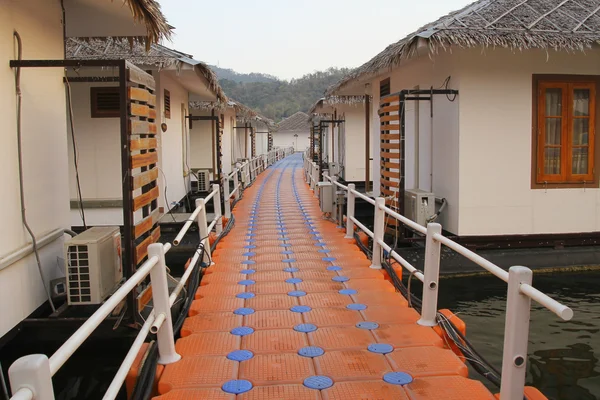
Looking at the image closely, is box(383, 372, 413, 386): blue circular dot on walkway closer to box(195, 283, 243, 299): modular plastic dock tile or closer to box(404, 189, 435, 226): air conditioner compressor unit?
box(195, 283, 243, 299): modular plastic dock tile

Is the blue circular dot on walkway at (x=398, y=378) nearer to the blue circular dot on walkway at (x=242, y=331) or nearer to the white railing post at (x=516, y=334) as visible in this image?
the white railing post at (x=516, y=334)

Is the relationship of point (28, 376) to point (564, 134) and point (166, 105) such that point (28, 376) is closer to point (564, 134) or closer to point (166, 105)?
point (564, 134)

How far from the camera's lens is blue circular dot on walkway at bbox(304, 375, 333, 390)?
361 cm

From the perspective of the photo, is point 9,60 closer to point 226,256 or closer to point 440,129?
point 226,256

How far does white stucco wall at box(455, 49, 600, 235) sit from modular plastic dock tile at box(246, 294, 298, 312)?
3.58 meters

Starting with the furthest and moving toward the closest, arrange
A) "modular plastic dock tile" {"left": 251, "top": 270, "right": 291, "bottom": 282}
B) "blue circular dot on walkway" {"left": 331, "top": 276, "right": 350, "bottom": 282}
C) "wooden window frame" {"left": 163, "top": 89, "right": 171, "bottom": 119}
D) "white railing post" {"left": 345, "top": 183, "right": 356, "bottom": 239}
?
"wooden window frame" {"left": 163, "top": 89, "right": 171, "bottom": 119}, "white railing post" {"left": 345, "top": 183, "right": 356, "bottom": 239}, "modular plastic dock tile" {"left": 251, "top": 270, "right": 291, "bottom": 282}, "blue circular dot on walkway" {"left": 331, "top": 276, "right": 350, "bottom": 282}

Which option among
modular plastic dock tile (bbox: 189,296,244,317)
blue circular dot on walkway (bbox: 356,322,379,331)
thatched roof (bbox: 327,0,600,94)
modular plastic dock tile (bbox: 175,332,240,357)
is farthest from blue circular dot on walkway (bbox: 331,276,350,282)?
thatched roof (bbox: 327,0,600,94)

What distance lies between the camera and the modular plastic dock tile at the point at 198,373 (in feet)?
12.1

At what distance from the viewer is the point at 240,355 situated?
4133 millimetres

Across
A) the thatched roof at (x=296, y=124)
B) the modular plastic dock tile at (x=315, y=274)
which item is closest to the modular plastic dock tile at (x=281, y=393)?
the modular plastic dock tile at (x=315, y=274)

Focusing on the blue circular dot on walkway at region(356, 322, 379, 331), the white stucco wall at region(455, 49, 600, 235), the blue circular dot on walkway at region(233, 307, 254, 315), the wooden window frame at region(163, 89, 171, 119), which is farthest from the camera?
the wooden window frame at region(163, 89, 171, 119)

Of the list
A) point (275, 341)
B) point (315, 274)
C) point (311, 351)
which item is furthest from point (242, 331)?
point (315, 274)

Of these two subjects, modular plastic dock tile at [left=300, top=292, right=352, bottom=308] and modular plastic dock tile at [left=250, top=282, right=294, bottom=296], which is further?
modular plastic dock tile at [left=250, top=282, right=294, bottom=296]

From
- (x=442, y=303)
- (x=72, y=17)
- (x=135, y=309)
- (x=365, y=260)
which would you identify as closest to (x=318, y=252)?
(x=365, y=260)
